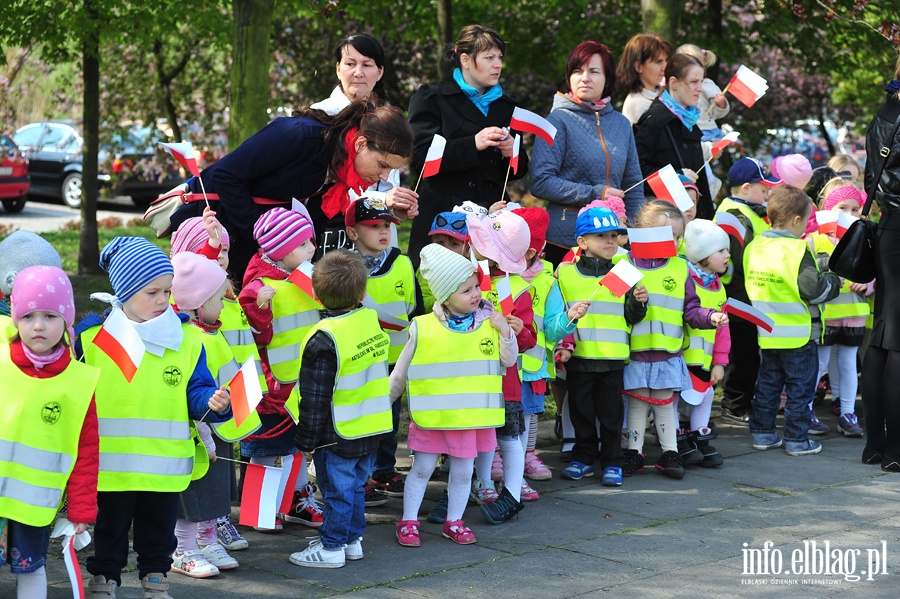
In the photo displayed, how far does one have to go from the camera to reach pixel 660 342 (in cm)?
712

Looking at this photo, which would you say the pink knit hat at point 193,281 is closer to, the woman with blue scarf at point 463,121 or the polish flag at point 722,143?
the woman with blue scarf at point 463,121

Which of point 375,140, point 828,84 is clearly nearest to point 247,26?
point 375,140

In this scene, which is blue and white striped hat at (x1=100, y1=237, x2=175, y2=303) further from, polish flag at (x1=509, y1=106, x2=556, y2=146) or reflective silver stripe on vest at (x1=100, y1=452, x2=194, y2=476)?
polish flag at (x1=509, y1=106, x2=556, y2=146)

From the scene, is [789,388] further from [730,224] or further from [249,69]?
[249,69]

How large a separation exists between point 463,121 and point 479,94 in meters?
0.21

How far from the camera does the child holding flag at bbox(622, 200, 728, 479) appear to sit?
23.4ft

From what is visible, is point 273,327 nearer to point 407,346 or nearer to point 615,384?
point 407,346

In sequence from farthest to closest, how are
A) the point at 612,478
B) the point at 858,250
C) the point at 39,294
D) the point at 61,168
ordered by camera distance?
the point at 61,168, the point at 858,250, the point at 612,478, the point at 39,294

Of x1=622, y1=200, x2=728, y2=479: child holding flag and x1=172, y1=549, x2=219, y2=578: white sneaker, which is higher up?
x1=622, y1=200, x2=728, y2=479: child holding flag

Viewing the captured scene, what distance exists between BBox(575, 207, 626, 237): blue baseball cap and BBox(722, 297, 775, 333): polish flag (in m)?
0.92

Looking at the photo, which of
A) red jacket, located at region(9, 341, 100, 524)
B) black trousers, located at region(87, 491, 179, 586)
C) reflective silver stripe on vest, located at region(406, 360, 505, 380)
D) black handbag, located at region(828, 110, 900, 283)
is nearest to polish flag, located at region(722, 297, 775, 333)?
black handbag, located at region(828, 110, 900, 283)

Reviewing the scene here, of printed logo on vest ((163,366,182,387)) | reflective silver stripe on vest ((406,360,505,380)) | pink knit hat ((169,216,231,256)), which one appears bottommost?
reflective silver stripe on vest ((406,360,505,380))

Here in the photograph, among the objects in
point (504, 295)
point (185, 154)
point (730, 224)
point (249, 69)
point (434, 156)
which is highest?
point (249, 69)

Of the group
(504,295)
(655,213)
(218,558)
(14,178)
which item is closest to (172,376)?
(218,558)
